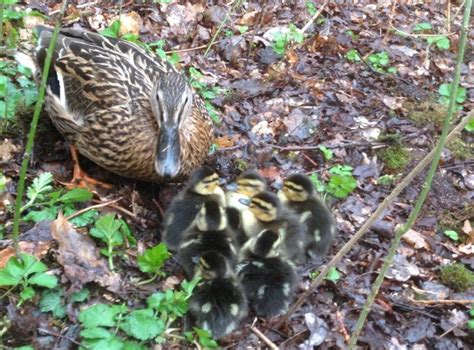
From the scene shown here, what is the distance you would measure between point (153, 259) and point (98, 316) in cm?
47

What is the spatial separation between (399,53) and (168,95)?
3.69 meters

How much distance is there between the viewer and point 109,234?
11.1 feet

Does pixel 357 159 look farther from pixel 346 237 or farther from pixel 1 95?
pixel 1 95

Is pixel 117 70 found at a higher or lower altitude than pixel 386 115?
higher

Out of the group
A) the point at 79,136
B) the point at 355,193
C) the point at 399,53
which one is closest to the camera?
the point at 79,136

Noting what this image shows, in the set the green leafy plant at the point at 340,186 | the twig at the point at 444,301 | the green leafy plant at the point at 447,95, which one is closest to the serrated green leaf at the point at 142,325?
the twig at the point at 444,301

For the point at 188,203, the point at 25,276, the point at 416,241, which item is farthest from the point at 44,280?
the point at 416,241

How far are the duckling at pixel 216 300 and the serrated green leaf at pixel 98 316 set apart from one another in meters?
0.40

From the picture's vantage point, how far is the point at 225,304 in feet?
10.2

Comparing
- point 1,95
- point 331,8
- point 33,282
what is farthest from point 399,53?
point 33,282

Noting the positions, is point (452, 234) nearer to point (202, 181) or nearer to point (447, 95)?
point (447, 95)

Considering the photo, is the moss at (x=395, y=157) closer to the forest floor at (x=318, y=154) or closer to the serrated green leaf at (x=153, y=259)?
the forest floor at (x=318, y=154)

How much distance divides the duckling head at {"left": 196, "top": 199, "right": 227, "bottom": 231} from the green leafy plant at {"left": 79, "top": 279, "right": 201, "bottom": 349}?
325mm

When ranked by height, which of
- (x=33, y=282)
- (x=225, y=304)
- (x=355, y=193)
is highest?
(x=33, y=282)
